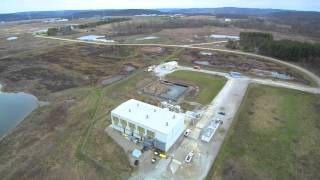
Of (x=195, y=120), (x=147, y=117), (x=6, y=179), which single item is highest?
(x=147, y=117)

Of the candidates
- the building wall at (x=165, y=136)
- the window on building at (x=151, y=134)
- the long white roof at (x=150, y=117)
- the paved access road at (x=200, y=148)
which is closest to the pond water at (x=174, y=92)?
the paved access road at (x=200, y=148)

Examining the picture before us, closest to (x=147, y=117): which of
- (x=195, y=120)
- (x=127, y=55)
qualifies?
(x=195, y=120)

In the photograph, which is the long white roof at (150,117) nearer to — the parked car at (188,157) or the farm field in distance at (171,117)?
the farm field in distance at (171,117)

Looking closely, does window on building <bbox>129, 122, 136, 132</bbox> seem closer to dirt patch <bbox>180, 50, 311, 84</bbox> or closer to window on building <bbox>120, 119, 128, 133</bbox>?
window on building <bbox>120, 119, 128, 133</bbox>

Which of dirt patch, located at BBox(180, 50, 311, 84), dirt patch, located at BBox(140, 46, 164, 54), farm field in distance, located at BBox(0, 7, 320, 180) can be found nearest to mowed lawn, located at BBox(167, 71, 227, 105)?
farm field in distance, located at BBox(0, 7, 320, 180)

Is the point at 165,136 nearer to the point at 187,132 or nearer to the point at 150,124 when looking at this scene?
the point at 150,124

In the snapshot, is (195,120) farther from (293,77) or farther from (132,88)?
(293,77)
